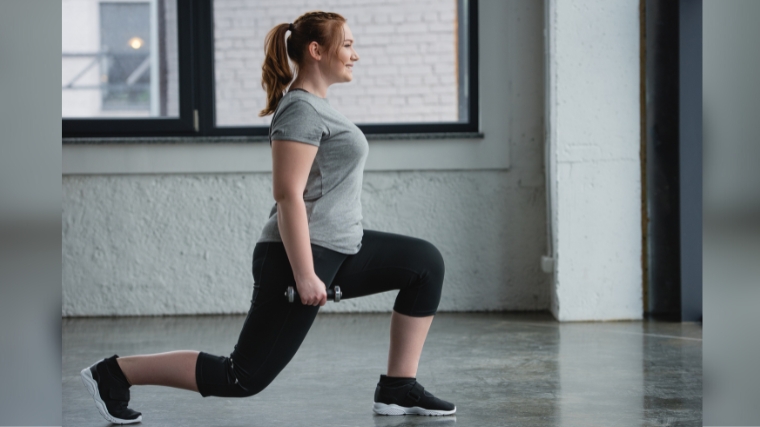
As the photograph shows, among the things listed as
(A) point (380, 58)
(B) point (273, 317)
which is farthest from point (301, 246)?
(A) point (380, 58)

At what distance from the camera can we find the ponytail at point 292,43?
2182 millimetres

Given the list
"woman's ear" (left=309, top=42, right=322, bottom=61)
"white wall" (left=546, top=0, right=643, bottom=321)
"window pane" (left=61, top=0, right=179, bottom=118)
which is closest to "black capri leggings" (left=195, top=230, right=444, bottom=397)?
"woman's ear" (left=309, top=42, right=322, bottom=61)

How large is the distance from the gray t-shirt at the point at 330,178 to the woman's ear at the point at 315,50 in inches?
4.6

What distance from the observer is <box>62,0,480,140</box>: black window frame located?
491 cm

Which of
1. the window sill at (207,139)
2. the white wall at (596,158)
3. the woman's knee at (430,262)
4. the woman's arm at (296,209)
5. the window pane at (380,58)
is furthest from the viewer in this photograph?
the window pane at (380,58)

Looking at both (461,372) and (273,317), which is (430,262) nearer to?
(273,317)

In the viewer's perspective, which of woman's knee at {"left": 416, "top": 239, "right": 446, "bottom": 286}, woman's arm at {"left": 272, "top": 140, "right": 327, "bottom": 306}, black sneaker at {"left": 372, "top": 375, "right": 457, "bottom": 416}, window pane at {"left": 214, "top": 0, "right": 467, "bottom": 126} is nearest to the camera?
woman's arm at {"left": 272, "top": 140, "right": 327, "bottom": 306}

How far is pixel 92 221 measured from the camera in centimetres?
486

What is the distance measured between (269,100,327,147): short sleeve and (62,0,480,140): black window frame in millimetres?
2856

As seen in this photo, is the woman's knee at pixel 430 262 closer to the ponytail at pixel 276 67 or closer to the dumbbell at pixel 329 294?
the dumbbell at pixel 329 294

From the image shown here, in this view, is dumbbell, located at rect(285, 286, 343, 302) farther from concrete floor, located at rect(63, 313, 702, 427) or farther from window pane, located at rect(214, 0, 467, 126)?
window pane, located at rect(214, 0, 467, 126)

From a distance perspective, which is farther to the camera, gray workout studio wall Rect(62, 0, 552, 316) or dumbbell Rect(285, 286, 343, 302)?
gray workout studio wall Rect(62, 0, 552, 316)

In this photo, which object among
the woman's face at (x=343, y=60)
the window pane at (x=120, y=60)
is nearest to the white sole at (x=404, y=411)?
the woman's face at (x=343, y=60)

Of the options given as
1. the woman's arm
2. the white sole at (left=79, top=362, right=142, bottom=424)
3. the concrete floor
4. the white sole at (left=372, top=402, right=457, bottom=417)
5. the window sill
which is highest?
the window sill
